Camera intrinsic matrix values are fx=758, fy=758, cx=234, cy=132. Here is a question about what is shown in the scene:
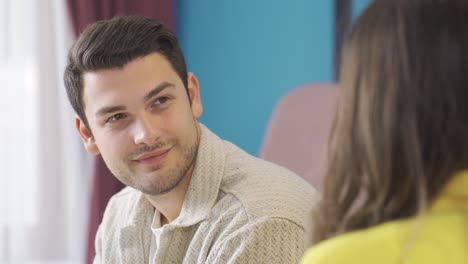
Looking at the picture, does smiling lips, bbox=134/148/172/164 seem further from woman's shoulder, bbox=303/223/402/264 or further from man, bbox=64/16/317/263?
woman's shoulder, bbox=303/223/402/264

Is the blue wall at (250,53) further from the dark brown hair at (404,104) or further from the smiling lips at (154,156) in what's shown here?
the dark brown hair at (404,104)

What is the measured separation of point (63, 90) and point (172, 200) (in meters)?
1.83

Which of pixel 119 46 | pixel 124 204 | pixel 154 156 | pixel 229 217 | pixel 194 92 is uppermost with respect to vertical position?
pixel 119 46

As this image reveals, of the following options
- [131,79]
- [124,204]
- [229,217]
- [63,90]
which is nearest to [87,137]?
[124,204]

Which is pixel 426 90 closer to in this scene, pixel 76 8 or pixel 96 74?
pixel 96 74

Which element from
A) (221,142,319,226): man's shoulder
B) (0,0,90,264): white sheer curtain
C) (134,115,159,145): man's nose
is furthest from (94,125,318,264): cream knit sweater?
(0,0,90,264): white sheer curtain

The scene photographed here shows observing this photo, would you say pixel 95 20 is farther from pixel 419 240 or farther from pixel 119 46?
pixel 419 240

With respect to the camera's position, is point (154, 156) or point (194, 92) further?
point (194, 92)

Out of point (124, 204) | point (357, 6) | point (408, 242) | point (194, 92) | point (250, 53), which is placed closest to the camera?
point (408, 242)

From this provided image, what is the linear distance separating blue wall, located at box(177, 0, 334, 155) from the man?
65.7 inches

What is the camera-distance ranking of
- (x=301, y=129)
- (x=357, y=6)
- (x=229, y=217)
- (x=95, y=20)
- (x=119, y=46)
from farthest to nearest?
(x=95, y=20) → (x=357, y=6) → (x=301, y=129) → (x=119, y=46) → (x=229, y=217)

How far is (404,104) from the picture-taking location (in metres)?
0.88

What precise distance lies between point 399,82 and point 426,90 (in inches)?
1.3

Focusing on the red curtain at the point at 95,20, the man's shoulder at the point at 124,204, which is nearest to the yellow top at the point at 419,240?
the man's shoulder at the point at 124,204
